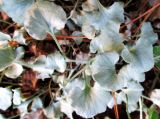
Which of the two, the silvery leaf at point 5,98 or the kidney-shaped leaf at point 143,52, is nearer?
the kidney-shaped leaf at point 143,52

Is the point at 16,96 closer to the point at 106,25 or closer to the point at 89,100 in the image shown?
the point at 89,100

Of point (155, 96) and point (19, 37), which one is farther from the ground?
point (19, 37)

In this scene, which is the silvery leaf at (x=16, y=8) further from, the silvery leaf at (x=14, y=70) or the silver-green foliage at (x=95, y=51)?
the silvery leaf at (x=14, y=70)

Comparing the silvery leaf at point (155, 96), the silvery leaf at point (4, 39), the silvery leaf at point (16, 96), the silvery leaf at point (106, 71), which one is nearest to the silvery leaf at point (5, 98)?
the silvery leaf at point (16, 96)

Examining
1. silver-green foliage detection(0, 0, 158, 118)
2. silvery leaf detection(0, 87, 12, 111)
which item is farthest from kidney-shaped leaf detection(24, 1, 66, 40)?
silvery leaf detection(0, 87, 12, 111)

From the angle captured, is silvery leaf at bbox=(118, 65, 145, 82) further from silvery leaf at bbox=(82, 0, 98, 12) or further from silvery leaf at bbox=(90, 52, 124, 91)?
silvery leaf at bbox=(82, 0, 98, 12)

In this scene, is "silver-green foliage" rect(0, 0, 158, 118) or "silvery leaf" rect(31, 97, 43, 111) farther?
"silvery leaf" rect(31, 97, 43, 111)

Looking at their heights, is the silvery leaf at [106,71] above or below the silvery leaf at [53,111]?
above

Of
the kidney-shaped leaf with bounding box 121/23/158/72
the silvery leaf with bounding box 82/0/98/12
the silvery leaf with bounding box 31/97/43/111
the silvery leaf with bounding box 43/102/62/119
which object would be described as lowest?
the silvery leaf with bounding box 43/102/62/119

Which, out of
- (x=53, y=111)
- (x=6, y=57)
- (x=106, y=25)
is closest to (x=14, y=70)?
(x=6, y=57)
